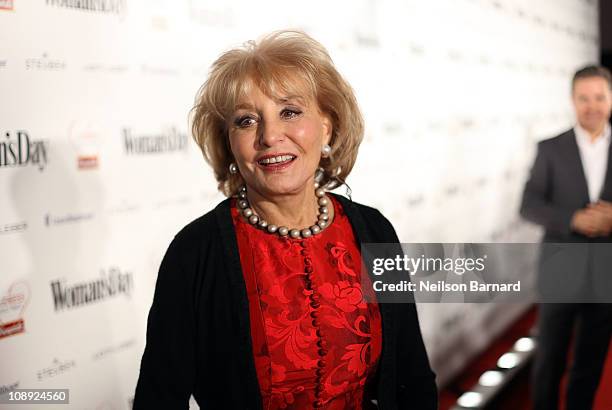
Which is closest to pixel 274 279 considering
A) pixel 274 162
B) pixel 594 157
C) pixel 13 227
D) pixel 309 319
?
pixel 309 319

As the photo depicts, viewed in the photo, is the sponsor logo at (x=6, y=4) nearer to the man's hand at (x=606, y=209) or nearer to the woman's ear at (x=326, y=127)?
the woman's ear at (x=326, y=127)

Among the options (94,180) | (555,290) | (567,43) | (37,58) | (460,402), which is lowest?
(460,402)

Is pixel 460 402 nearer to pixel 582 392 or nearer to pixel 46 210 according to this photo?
pixel 582 392

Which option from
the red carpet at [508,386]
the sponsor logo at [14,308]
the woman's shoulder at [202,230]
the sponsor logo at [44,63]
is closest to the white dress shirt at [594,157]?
the red carpet at [508,386]

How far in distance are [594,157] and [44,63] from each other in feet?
7.57

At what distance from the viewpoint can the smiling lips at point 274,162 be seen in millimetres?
1459

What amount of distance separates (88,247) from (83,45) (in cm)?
58

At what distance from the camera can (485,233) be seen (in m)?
4.91

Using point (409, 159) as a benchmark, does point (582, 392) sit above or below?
below

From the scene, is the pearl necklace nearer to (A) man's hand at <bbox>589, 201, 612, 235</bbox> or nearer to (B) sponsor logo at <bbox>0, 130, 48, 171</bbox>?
(B) sponsor logo at <bbox>0, 130, 48, 171</bbox>

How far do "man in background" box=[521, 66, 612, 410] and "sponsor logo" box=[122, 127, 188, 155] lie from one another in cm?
162

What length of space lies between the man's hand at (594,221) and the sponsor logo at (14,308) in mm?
2157

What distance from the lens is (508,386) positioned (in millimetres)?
3941

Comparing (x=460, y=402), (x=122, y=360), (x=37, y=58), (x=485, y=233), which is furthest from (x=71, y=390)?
(x=485, y=233)
